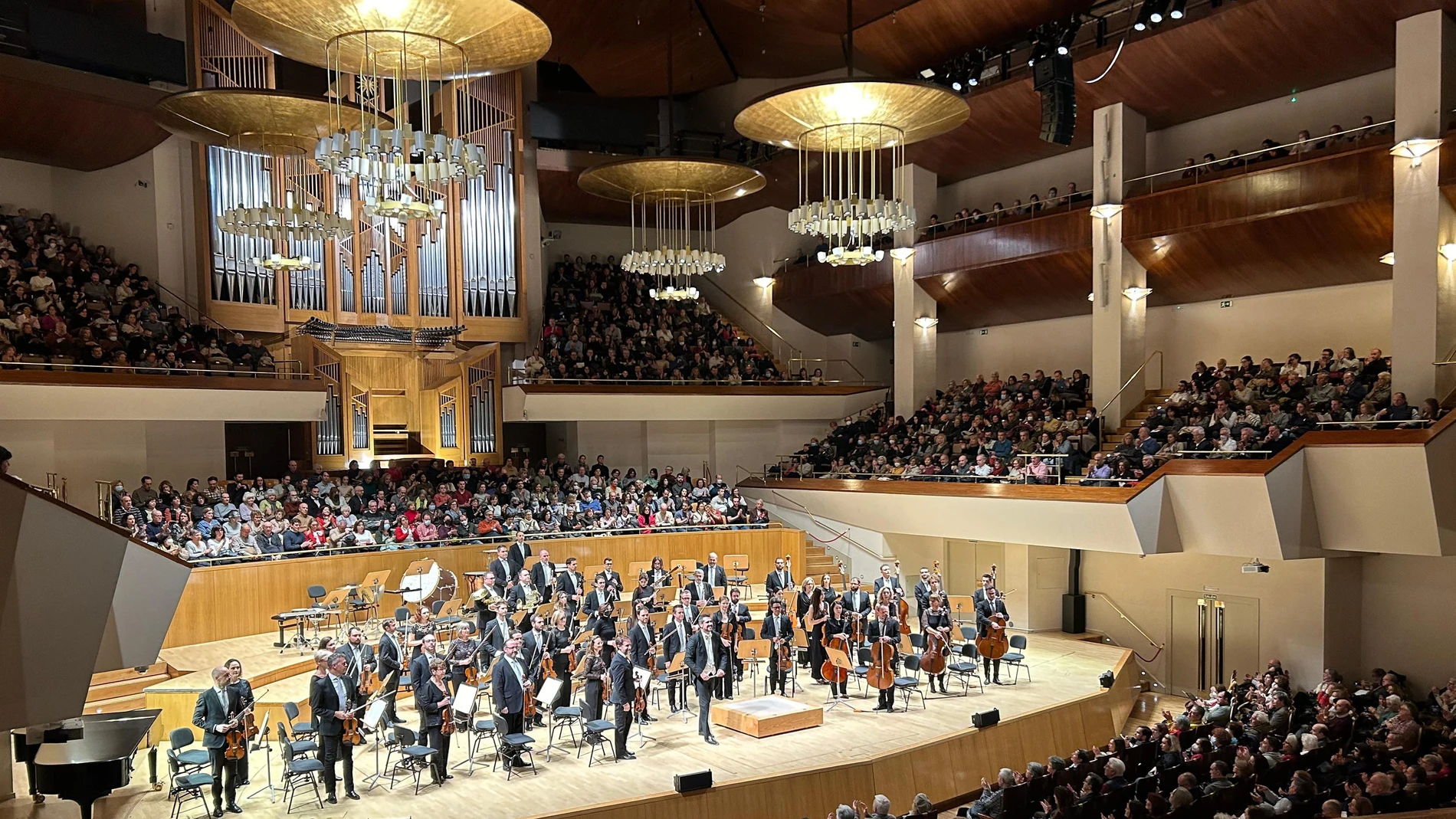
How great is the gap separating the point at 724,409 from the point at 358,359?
6455mm

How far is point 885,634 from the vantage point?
431 inches

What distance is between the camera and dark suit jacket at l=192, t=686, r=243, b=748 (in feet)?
25.4

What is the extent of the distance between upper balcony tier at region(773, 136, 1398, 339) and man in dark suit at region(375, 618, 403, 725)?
11302 mm

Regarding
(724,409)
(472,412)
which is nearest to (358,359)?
(472,412)

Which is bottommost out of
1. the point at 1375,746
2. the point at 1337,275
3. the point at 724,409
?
the point at 1375,746

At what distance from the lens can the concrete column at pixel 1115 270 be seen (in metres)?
15.2

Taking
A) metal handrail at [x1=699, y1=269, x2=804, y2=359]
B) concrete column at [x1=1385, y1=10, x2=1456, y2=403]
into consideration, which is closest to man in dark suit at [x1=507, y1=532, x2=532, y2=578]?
metal handrail at [x1=699, y1=269, x2=804, y2=359]

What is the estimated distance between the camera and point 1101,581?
53.5ft

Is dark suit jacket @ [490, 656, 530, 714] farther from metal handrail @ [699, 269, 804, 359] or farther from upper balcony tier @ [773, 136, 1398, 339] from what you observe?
metal handrail @ [699, 269, 804, 359]

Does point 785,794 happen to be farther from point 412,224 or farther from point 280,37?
point 412,224

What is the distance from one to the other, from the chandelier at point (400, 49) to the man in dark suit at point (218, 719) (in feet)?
13.1

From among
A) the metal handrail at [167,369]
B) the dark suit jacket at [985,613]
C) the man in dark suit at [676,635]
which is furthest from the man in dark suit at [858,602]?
the metal handrail at [167,369]

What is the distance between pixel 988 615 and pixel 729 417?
8381 millimetres

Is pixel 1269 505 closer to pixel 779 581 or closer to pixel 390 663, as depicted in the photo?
pixel 779 581
